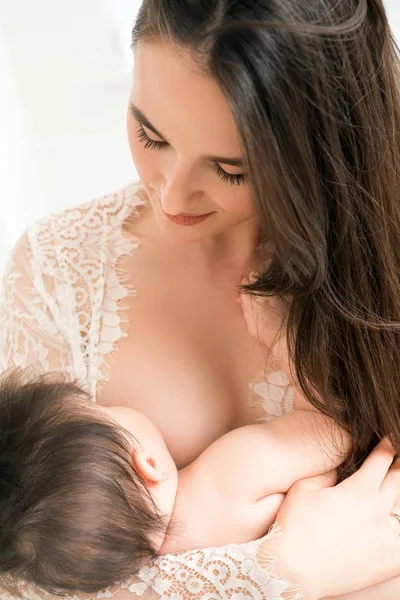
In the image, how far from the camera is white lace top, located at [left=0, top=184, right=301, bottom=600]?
1.64 metres

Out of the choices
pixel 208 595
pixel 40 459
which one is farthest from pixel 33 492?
pixel 208 595

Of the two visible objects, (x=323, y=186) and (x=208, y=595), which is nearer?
(x=323, y=186)

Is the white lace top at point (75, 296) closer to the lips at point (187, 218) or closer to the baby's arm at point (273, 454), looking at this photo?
Result: the baby's arm at point (273, 454)

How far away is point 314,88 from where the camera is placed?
1197 millimetres

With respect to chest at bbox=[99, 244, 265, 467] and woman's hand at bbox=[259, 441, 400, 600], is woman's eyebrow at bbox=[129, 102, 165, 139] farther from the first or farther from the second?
woman's hand at bbox=[259, 441, 400, 600]

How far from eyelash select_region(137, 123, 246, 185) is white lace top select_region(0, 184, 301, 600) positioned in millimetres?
410

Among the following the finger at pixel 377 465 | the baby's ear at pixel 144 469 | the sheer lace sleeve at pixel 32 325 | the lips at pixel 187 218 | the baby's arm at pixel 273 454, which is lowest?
the finger at pixel 377 465

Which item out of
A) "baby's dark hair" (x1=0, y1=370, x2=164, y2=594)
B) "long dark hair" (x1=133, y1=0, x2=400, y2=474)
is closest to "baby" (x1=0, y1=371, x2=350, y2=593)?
"baby's dark hair" (x1=0, y1=370, x2=164, y2=594)

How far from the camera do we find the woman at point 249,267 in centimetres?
118

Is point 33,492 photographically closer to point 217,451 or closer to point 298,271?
point 217,451

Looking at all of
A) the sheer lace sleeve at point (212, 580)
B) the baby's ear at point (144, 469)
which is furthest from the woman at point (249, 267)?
the baby's ear at point (144, 469)

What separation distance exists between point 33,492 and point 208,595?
1.13ft

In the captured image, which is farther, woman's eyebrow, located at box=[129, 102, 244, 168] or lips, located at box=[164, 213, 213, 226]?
lips, located at box=[164, 213, 213, 226]

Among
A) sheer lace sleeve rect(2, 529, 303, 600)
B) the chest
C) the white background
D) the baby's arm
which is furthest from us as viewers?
the white background
